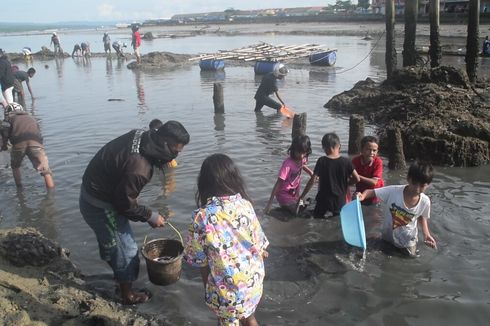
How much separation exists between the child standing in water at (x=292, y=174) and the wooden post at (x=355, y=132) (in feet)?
11.1

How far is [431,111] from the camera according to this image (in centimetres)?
1050

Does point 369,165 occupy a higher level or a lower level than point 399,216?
higher

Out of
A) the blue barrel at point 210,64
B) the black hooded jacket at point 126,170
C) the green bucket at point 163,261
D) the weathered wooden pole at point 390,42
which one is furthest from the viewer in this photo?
the blue barrel at point 210,64

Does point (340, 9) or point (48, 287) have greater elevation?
point (340, 9)

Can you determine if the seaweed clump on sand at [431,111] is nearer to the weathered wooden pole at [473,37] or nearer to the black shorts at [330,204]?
the weathered wooden pole at [473,37]

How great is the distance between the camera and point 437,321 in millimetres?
4062

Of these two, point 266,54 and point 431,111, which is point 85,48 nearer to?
point 266,54

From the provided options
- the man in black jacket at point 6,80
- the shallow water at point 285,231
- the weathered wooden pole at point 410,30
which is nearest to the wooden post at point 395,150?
the shallow water at point 285,231

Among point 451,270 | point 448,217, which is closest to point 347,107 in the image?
point 448,217

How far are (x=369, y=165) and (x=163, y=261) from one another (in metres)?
3.38

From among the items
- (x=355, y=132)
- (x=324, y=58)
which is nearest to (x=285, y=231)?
(x=355, y=132)

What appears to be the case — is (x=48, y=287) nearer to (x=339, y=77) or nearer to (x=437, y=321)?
(x=437, y=321)

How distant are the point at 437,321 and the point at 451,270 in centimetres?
105

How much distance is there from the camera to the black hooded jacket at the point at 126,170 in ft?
11.8
